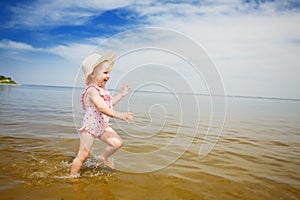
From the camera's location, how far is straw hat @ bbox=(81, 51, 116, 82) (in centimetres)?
373

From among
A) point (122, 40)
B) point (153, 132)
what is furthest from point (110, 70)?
point (153, 132)

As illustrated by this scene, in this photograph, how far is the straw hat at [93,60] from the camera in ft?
12.2

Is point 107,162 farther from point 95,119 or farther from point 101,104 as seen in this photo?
point 101,104

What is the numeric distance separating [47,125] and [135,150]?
3672 mm

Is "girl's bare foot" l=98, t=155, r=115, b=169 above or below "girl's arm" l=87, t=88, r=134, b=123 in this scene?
below

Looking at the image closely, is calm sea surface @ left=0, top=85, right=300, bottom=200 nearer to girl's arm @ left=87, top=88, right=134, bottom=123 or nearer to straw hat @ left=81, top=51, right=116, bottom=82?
straw hat @ left=81, top=51, right=116, bottom=82

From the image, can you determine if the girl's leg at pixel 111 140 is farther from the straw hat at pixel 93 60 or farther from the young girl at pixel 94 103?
the straw hat at pixel 93 60

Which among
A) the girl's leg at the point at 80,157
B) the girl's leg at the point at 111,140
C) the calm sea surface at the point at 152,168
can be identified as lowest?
the calm sea surface at the point at 152,168

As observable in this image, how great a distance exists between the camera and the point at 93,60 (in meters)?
3.75

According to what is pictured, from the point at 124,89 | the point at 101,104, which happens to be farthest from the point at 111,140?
the point at 124,89

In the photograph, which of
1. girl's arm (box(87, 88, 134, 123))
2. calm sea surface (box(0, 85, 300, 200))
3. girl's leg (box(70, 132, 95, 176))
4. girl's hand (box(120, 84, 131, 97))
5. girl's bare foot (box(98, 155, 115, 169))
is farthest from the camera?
girl's hand (box(120, 84, 131, 97))

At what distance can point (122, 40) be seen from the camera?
399cm

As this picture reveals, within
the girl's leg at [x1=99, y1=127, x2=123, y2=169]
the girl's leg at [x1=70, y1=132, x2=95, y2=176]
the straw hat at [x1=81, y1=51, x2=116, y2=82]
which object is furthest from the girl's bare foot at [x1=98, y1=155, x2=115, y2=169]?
the straw hat at [x1=81, y1=51, x2=116, y2=82]

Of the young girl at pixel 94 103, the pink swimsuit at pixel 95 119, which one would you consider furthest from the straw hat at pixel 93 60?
the pink swimsuit at pixel 95 119
